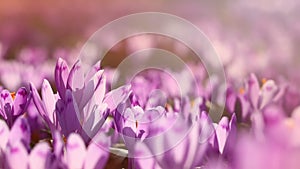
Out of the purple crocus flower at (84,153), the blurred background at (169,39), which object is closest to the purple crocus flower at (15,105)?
the purple crocus flower at (84,153)

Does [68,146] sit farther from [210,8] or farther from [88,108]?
[210,8]

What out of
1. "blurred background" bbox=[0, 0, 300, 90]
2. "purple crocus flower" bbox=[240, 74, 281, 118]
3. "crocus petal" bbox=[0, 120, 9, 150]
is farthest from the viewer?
"blurred background" bbox=[0, 0, 300, 90]

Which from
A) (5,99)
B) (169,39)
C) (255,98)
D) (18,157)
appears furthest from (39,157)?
(169,39)

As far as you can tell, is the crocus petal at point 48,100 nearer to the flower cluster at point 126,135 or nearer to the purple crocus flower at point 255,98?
the flower cluster at point 126,135

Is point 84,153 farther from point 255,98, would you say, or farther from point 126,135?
point 255,98

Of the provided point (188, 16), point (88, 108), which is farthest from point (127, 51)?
point (88, 108)

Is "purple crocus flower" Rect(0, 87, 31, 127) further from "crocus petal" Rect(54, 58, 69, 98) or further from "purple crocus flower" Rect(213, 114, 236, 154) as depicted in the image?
"purple crocus flower" Rect(213, 114, 236, 154)

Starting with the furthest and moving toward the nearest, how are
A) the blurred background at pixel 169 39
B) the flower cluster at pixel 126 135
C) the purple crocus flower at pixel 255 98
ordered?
1. the blurred background at pixel 169 39
2. the purple crocus flower at pixel 255 98
3. the flower cluster at pixel 126 135

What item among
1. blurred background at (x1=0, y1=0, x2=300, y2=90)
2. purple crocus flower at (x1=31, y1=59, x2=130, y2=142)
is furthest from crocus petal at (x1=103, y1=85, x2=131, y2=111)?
blurred background at (x1=0, y1=0, x2=300, y2=90)
